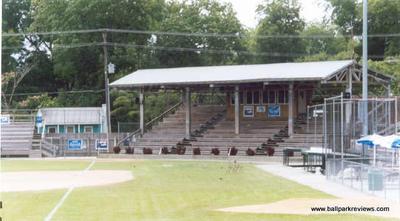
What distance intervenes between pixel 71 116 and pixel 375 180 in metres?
48.5

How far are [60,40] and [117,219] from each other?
212ft

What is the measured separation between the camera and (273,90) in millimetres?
55844

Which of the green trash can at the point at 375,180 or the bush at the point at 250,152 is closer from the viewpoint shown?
the green trash can at the point at 375,180

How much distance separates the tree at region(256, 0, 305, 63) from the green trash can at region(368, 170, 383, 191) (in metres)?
63.3

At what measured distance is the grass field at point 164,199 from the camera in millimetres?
16578

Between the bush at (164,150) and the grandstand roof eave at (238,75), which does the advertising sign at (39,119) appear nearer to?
the grandstand roof eave at (238,75)

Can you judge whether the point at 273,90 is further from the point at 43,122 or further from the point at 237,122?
the point at 43,122

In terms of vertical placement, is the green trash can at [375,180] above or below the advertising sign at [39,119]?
below

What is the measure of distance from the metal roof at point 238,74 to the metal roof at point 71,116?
8417 mm

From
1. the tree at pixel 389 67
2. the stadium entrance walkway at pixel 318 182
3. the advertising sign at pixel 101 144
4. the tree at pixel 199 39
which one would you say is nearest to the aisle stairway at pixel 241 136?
the advertising sign at pixel 101 144

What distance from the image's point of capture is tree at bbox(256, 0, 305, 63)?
277ft

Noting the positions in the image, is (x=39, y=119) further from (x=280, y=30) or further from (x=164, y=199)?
(x=164, y=199)

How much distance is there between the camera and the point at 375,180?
2156 cm

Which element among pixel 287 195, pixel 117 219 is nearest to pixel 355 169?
pixel 287 195
